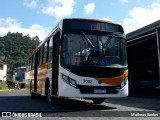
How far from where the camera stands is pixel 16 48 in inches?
5256

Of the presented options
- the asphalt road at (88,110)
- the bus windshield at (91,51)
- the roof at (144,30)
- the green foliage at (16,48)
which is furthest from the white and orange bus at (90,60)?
the green foliage at (16,48)

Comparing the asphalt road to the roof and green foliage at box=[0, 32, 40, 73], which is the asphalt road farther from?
green foliage at box=[0, 32, 40, 73]

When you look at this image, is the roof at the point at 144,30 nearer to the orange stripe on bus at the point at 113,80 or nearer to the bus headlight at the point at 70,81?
the orange stripe on bus at the point at 113,80

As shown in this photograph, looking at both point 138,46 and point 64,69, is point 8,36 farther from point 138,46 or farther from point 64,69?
point 64,69

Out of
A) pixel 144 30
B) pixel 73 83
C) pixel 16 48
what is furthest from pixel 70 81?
pixel 16 48

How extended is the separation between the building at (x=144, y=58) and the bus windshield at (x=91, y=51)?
10281mm

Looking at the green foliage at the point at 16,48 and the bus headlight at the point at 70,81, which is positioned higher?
the green foliage at the point at 16,48

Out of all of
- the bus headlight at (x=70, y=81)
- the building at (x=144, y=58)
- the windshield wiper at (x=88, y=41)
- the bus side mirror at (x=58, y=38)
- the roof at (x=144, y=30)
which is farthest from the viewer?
the building at (x=144, y=58)

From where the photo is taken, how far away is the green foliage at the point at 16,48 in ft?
406

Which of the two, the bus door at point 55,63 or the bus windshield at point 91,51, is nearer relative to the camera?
the bus windshield at point 91,51

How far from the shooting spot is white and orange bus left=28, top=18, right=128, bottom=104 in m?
11.4

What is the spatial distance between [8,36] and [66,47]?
13450 cm


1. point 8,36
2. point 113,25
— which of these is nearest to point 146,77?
point 113,25

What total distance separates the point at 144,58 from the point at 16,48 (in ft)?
361
